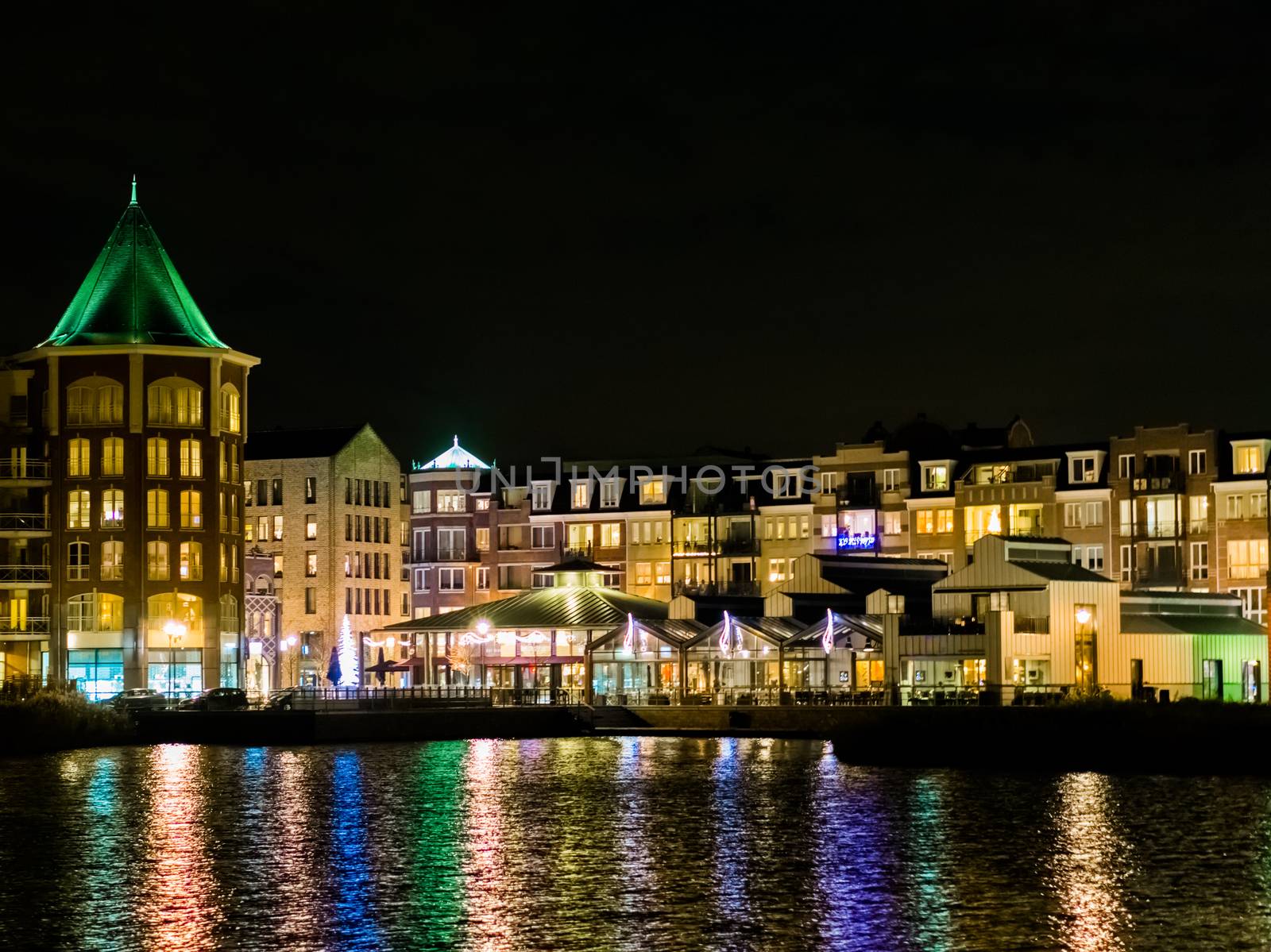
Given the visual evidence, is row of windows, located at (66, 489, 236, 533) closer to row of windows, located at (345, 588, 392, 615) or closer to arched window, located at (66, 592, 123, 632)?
arched window, located at (66, 592, 123, 632)

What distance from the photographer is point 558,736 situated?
340 ft

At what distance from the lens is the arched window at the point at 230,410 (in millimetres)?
123188

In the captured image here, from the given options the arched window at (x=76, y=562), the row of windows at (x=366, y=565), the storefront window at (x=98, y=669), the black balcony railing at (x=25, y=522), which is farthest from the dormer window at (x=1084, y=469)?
the black balcony railing at (x=25, y=522)

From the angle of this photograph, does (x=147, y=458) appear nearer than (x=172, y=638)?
No

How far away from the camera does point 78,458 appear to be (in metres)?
120

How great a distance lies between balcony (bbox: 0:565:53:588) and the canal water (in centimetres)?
3966

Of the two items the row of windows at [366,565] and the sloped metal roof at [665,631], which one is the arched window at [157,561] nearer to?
the sloped metal roof at [665,631]

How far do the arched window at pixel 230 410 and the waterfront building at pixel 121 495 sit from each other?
1.94ft

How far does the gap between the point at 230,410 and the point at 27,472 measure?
38.6 feet

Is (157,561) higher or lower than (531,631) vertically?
higher

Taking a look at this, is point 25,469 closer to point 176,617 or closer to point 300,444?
point 176,617

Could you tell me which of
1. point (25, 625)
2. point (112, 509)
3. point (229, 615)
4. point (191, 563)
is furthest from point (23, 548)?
point (229, 615)

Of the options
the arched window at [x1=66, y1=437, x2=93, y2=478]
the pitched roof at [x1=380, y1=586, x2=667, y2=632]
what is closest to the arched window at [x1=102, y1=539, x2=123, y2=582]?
the arched window at [x1=66, y1=437, x2=93, y2=478]

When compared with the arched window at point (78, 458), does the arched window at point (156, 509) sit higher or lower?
lower
